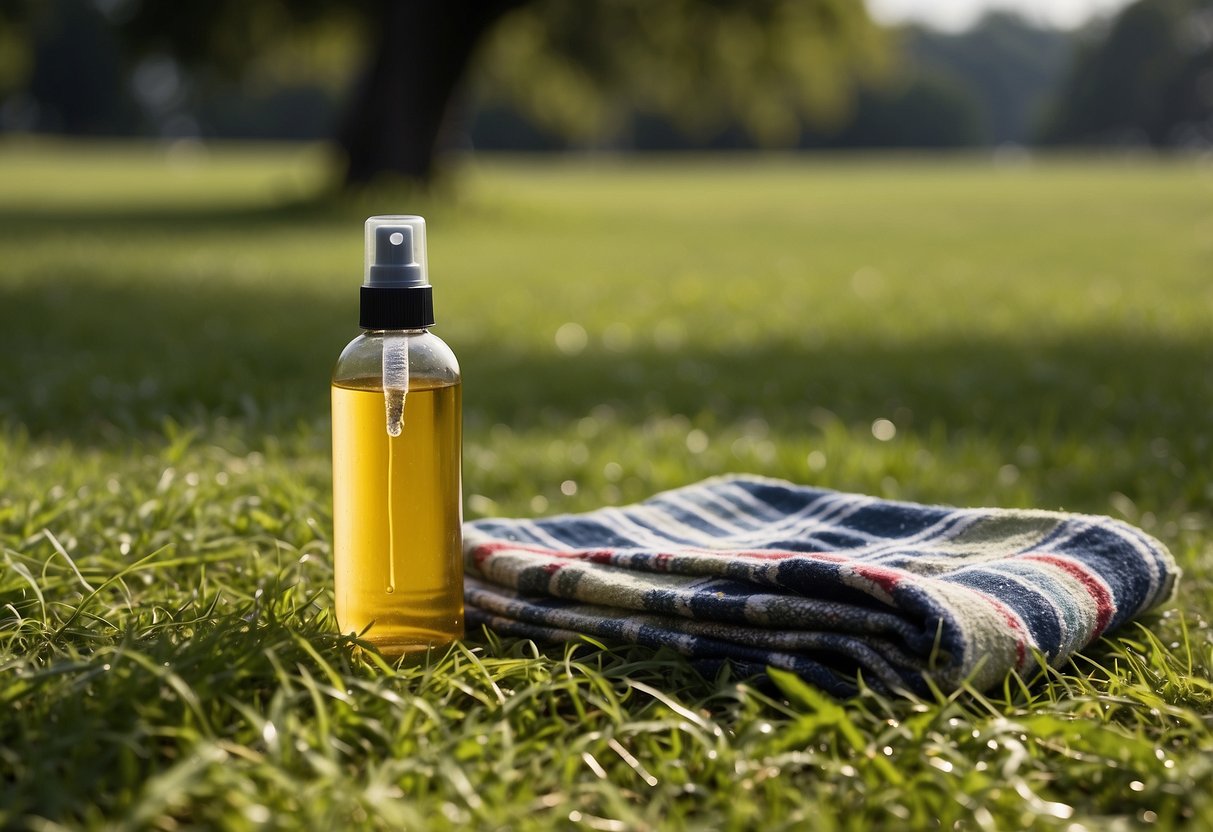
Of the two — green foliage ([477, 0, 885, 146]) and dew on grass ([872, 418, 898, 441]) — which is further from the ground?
green foliage ([477, 0, 885, 146])

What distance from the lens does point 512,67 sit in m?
21.8

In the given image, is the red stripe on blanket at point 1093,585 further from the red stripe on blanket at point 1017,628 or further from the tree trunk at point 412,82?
the tree trunk at point 412,82

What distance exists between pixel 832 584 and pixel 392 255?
34.2 inches

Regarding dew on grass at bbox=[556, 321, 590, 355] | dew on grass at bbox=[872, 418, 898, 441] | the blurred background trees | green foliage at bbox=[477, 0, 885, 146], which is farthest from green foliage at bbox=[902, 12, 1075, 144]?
dew on grass at bbox=[872, 418, 898, 441]

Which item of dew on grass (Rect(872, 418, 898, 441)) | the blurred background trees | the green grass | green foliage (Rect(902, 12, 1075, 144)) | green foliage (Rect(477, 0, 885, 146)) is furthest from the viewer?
green foliage (Rect(902, 12, 1075, 144))

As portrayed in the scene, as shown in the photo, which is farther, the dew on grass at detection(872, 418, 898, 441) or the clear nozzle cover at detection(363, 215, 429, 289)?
the dew on grass at detection(872, 418, 898, 441)

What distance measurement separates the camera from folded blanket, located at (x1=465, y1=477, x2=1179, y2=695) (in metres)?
1.91

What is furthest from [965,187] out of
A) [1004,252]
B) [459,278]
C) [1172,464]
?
[1172,464]

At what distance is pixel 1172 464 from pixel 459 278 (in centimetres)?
611

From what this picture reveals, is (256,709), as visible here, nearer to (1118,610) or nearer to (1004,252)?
(1118,610)

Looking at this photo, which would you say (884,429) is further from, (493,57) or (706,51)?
(493,57)

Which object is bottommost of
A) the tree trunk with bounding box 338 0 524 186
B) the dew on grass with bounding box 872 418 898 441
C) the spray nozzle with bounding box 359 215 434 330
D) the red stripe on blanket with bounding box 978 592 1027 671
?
the dew on grass with bounding box 872 418 898 441

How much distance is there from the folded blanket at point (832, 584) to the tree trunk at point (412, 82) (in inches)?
534

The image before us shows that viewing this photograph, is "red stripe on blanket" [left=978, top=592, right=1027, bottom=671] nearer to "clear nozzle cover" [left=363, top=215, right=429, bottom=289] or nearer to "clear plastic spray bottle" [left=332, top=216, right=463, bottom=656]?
"clear plastic spray bottle" [left=332, top=216, right=463, bottom=656]
